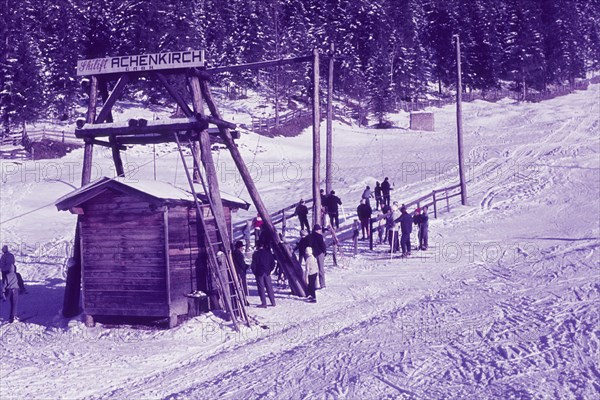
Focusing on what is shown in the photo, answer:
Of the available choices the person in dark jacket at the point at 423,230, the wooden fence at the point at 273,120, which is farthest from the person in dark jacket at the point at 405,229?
the wooden fence at the point at 273,120

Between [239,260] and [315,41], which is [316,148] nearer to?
[239,260]

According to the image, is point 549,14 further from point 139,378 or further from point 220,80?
point 139,378

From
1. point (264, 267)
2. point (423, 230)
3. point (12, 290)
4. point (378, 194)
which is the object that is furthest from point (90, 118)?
point (378, 194)

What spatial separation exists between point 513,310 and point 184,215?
23.2ft

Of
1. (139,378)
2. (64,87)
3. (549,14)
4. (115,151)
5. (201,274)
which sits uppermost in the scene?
(549,14)

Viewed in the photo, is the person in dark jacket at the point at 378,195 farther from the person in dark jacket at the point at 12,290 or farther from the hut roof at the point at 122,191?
the person in dark jacket at the point at 12,290

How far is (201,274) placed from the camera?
14617 mm

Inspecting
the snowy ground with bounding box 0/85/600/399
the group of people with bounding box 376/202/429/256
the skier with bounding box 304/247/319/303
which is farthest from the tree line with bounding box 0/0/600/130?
the skier with bounding box 304/247/319/303

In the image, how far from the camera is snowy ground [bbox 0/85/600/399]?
9469mm

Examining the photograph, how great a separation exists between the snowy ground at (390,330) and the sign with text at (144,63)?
560cm

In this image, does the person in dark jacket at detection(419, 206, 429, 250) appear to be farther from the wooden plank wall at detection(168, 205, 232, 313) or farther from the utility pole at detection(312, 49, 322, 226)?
the wooden plank wall at detection(168, 205, 232, 313)

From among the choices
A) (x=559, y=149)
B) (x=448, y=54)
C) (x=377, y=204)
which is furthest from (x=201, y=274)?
(x=448, y=54)

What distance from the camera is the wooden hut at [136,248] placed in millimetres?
13773

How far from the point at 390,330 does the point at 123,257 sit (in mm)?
5872
